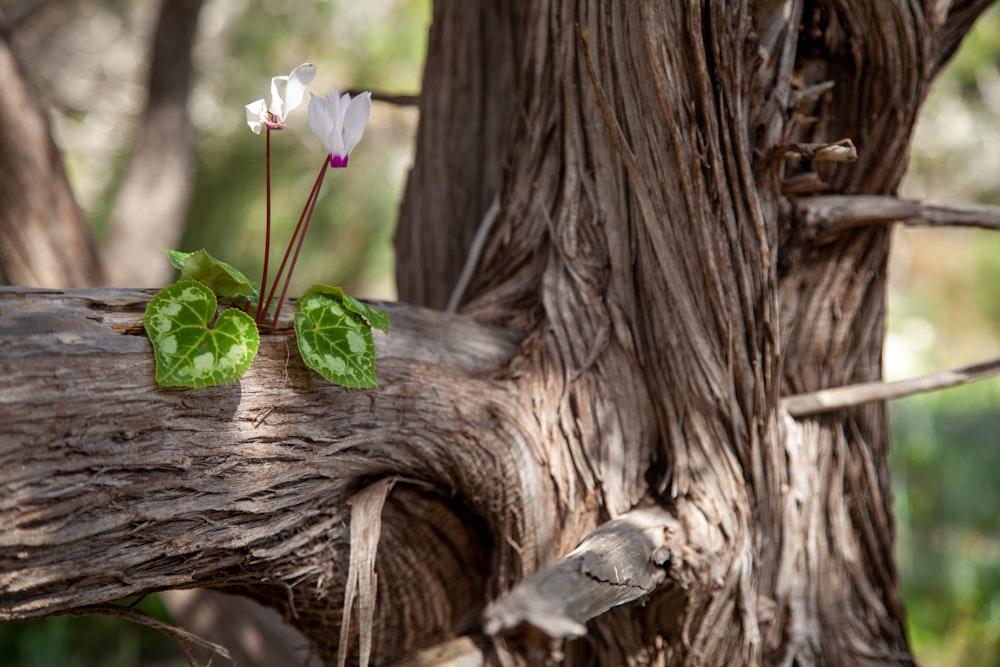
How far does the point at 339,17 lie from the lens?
16.0ft

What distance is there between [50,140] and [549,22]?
116 centimetres

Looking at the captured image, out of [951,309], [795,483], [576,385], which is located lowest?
[951,309]

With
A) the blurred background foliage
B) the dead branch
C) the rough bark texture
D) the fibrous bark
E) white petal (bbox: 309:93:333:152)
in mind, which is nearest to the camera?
the dead branch

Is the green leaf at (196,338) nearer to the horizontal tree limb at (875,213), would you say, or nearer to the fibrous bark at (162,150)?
the horizontal tree limb at (875,213)

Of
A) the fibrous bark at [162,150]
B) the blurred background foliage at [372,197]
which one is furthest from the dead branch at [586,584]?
the fibrous bark at [162,150]

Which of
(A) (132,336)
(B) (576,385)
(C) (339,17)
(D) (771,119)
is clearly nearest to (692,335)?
(B) (576,385)

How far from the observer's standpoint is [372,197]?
424 centimetres

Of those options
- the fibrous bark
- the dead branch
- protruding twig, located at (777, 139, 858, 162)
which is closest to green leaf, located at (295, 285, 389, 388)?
the dead branch

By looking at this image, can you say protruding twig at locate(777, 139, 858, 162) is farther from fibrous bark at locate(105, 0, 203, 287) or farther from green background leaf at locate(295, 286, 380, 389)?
fibrous bark at locate(105, 0, 203, 287)

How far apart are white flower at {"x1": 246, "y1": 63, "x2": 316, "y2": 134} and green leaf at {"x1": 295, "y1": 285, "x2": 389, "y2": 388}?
166 millimetres

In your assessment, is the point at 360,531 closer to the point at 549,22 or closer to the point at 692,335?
the point at 692,335

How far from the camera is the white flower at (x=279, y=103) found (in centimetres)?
78

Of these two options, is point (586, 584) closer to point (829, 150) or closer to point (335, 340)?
point (335, 340)

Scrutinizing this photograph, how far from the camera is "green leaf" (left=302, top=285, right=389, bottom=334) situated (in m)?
0.85
